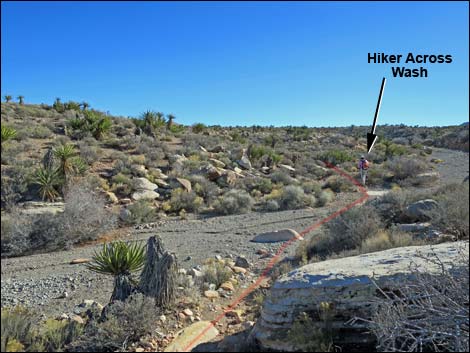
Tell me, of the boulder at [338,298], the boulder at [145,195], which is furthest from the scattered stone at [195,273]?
the boulder at [145,195]

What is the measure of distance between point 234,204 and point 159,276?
8.41 metres

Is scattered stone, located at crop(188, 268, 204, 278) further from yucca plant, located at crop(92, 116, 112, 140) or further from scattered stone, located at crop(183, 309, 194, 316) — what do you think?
yucca plant, located at crop(92, 116, 112, 140)

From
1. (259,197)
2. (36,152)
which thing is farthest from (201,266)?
(36,152)

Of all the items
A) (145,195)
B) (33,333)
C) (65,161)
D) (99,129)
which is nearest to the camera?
(33,333)

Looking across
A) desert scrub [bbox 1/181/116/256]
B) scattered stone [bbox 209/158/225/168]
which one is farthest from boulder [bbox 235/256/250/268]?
scattered stone [bbox 209/158/225/168]

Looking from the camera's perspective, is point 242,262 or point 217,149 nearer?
point 242,262

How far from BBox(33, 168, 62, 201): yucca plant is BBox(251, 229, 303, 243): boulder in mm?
7059

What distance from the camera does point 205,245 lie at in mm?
9742

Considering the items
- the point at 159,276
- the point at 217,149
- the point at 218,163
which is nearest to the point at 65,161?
the point at 218,163

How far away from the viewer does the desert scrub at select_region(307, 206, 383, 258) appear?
786 centimetres

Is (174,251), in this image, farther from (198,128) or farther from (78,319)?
(198,128)

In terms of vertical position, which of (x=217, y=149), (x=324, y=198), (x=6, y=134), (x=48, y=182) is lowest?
(x=324, y=198)

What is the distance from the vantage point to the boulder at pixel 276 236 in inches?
394

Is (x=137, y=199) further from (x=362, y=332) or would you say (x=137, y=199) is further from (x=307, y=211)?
(x=362, y=332)
